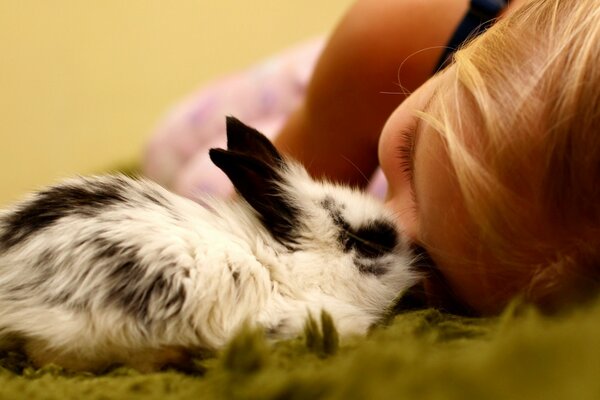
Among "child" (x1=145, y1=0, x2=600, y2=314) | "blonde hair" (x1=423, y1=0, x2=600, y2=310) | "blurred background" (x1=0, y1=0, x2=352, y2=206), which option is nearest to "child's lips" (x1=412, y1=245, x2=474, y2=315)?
"child" (x1=145, y1=0, x2=600, y2=314)

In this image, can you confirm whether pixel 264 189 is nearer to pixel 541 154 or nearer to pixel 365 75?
pixel 541 154

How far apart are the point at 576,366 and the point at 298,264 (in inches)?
13.7

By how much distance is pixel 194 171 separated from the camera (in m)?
1.54

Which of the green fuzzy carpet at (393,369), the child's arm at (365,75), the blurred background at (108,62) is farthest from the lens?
the blurred background at (108,62)

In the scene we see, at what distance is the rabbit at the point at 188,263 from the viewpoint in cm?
57

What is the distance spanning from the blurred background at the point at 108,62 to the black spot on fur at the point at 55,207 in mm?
1433

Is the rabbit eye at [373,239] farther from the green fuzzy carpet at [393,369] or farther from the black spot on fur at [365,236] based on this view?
the green fuzzy carpet at [393,369]

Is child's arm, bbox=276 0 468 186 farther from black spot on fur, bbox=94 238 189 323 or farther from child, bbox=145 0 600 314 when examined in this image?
black spot on fur, bbox=94 238 189 323

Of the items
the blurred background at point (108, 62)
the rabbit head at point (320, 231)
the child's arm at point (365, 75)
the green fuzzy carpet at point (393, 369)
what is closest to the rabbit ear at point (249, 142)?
the rabbit head at point (320, 231)

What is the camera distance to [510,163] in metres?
0.59

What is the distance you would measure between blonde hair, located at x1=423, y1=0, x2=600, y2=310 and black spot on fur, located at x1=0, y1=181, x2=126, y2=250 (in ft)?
1.11

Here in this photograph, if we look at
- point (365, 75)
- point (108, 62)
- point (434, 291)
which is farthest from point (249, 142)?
point (108, 62)

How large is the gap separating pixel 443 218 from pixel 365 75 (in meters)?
0.59

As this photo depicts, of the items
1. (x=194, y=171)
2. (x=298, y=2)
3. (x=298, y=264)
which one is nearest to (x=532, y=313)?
(x=298, y=264)
